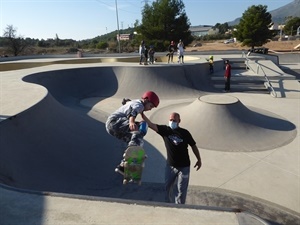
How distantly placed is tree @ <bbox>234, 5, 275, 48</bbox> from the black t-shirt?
1635 inches

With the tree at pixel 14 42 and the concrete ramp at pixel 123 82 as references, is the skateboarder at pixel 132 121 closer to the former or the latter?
the concrete ramp at pixel 123 82

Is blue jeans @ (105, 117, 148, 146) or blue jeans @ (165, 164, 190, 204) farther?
blue jeans @ (165, 164, 190, 204)

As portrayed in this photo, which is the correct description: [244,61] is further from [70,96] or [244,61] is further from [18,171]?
[18,171]

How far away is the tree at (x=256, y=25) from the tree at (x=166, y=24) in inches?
361

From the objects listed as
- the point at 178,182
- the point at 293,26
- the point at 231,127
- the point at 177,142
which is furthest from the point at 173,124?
the point at 293,26

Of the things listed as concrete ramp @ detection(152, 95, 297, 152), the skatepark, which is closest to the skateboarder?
the skatepark

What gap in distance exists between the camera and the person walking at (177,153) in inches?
146

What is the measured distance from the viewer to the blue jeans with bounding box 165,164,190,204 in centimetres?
385

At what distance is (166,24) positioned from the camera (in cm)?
4259

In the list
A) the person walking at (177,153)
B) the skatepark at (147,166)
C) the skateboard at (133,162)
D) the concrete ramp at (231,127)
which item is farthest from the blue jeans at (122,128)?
the concrete ramp at (231,127)

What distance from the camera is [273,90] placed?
13766 millimetres

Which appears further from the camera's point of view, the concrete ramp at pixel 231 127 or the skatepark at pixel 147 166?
the concrete ramp at pixel 231 127

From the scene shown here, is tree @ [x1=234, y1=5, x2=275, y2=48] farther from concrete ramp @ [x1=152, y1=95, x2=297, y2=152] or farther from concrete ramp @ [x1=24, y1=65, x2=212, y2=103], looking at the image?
concrete ramp @ [x1=152, y1=95, x2=297, y2=152]

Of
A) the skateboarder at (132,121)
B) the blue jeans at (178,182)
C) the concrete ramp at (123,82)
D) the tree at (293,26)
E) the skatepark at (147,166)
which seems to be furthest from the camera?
the tree at (293,26)
